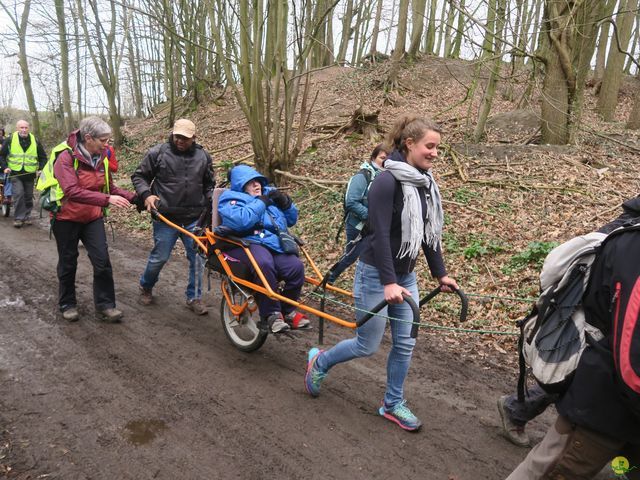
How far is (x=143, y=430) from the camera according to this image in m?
3.59

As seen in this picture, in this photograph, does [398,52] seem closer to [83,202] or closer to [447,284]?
[83,202]

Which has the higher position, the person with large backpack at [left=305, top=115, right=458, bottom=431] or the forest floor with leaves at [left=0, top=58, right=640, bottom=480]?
the person with large backpack at [left=305, top=115, right=458, bottom=431]

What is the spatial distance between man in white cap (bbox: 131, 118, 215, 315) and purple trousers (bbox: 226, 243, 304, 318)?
54.0 inches

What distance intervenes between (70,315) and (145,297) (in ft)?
3.07

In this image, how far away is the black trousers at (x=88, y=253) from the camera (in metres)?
5.34

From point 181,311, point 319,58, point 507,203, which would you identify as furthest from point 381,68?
point 181,311

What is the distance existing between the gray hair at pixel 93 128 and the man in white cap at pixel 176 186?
2.07 ft

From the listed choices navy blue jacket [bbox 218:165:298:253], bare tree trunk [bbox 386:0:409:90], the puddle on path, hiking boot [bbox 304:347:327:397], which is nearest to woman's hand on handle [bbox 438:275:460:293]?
hiking boot [bbox 304:347:327:397]

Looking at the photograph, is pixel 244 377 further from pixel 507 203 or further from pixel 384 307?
pixel 507 203

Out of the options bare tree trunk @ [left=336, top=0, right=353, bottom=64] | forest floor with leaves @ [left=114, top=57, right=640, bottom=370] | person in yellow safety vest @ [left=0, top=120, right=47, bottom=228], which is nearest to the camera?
forest floor with leaves @ [left=114, top=57, right=640, bottom=370]

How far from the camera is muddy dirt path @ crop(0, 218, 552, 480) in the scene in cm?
329

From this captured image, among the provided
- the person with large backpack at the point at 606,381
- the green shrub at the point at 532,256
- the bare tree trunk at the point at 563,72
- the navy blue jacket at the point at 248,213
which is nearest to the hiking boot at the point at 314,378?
the navy blue jacket at the point at 248,213

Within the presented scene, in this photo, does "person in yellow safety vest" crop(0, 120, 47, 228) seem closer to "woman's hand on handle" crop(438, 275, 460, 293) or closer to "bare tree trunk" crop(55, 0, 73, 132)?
"woman's hand on handle" crop(438, 275, 460, 293)

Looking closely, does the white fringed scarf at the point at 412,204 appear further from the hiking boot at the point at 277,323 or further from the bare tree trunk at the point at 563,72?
the bare tree trunk at the point at 563,72
